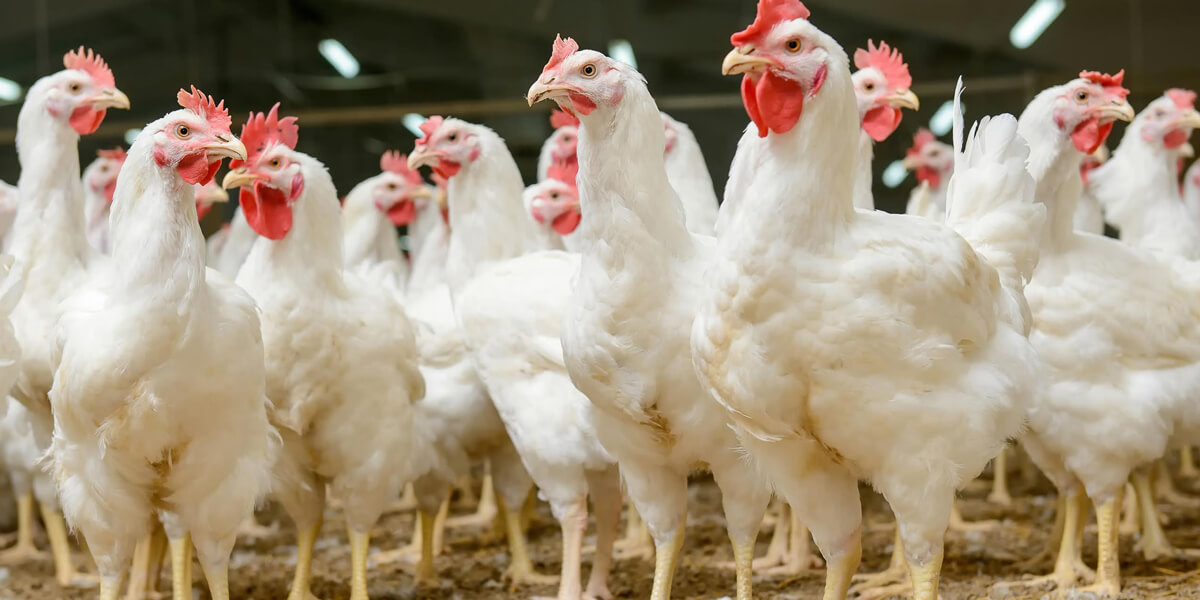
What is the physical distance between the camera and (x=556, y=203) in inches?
223

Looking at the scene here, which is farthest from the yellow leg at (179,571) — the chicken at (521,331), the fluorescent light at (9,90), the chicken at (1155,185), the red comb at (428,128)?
the fluorescent light at (9,90)

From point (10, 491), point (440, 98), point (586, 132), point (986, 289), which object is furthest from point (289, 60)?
point (986, 289)

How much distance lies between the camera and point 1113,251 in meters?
4.73

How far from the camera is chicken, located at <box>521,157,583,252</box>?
18.6ft

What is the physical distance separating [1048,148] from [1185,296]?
0.83m

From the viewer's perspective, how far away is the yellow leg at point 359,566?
14.8ft

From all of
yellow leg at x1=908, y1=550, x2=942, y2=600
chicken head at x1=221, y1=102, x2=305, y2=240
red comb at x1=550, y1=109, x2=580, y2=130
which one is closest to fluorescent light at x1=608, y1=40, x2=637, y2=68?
red comb at x1=550, y1=109, x2=580, y2=130

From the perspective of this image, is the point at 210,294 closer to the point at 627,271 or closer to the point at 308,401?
the point at 308,401

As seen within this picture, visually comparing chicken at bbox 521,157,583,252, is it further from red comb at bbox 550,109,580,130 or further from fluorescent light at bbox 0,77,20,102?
fluorescent light at bbox 0,77,20,102

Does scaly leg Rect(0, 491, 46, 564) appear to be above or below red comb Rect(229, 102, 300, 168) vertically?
below

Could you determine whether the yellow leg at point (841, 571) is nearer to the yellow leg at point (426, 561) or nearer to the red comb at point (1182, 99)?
the yellow leg at point (426, 561)

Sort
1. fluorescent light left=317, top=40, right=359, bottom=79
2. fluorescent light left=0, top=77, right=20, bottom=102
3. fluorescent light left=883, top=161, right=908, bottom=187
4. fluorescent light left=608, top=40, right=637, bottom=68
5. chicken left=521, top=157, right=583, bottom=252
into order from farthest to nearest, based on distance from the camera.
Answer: fluorescent light left=317, top=40, right=359, bottom=79 → fluorescent light left=608, top=40, right=637, bottom=68 → fluorescent light left=883, top=161, right=908, bottom=187 → fluorescent light left=0, top=77, right=20, bottom=102 → chicken left=521, top=157, right=583, bottom=252

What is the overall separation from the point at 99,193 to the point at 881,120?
4574 mm

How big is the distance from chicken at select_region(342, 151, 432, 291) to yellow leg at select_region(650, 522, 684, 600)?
10.3ft
